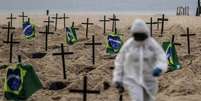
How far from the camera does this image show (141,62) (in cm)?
933

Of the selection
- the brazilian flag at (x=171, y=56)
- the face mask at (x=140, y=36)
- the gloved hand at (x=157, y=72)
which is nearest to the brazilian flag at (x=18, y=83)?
the face mask at (x=140, y=36)

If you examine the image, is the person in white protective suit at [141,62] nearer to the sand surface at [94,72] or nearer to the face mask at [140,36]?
the face mask at [140,36]

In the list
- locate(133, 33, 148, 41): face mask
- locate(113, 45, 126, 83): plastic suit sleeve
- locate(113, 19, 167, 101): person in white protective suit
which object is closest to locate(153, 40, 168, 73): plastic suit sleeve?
locate(113, 19, 167, 101): person in white protective suit

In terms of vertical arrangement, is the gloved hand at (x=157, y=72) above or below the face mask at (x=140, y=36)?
below

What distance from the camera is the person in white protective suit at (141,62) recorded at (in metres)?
9.30

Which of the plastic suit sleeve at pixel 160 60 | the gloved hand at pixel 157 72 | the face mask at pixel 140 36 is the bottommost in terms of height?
the gloved hand at pixel 157 72

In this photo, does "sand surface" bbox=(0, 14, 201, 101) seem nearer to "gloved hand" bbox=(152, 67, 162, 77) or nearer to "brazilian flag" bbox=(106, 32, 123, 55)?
"brazilian flag" bbox=(106, 32, 123, 55)

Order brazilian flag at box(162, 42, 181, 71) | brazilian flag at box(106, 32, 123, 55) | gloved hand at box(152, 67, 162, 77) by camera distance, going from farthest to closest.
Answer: brazilian flag at box(106, 32, 123, 55)
brazilian flag at box(162, 42, 181, 71)
gloved hand at box(152, 67, 162, 77)

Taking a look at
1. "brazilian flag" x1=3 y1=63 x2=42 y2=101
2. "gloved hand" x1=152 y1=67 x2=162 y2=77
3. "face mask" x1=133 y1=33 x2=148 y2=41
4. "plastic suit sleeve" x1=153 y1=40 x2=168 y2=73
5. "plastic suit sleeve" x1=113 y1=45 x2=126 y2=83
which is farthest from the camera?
"brazilian flag" x1=3 y1=63 x2=42 y2=101

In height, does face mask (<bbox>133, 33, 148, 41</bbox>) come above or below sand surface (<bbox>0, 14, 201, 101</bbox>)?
above

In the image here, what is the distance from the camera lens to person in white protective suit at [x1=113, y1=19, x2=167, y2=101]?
930 cm

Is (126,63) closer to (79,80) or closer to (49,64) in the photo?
(79,80)

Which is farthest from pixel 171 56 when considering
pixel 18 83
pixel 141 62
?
pixel 141 62

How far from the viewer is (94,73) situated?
16094mm
